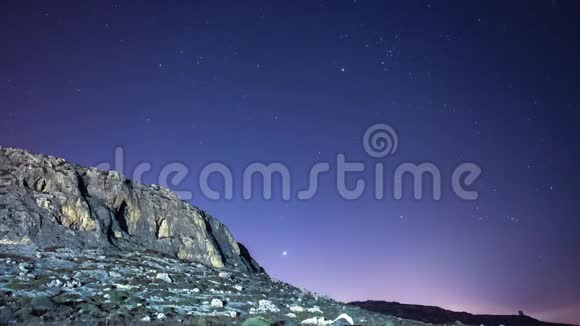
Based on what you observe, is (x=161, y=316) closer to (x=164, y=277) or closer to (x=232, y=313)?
(x=232, y=313)

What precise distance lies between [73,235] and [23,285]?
82.6 feet

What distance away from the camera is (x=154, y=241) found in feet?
213

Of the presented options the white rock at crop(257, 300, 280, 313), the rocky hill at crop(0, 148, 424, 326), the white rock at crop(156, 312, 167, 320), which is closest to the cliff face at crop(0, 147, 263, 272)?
the rocky hill at crop(0, 148, 424, 326)

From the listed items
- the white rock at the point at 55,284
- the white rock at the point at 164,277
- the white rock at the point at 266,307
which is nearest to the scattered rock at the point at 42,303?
the white rock at the point at 55,284

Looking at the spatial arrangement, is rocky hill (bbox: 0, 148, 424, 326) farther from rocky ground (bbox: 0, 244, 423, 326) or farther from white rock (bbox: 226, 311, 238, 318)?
white rock (bbox: 226, 311, 238, 318)

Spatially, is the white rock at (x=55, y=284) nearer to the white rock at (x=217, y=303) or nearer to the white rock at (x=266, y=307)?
the white rock at (x=217, y=303)

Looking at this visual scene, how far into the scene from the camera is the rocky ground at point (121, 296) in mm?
23156

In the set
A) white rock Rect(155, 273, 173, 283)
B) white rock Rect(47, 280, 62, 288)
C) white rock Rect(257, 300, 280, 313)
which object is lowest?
white rock Rect(257, 300, 280, 313)

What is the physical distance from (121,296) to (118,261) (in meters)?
18.9

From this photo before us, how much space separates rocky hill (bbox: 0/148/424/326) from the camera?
25.7 m

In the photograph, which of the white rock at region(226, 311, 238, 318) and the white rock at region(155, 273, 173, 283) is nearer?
the white rock at region(226, 311, 238, 318)

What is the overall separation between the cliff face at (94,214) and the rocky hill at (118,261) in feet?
0.50

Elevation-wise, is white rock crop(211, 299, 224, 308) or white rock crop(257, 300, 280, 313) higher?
white rock crop(211, 299, 224, 308)

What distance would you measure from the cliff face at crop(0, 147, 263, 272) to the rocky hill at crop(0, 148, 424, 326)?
6.0 inches
